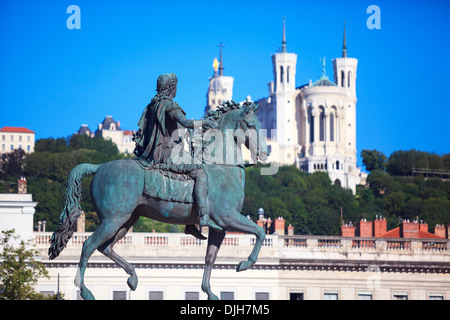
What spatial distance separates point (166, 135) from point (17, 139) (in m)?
181

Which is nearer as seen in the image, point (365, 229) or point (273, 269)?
point (273, 269)

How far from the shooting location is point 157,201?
16.1 metres

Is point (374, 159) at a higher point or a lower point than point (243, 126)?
higher

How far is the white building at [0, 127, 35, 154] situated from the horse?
17787 centimetres

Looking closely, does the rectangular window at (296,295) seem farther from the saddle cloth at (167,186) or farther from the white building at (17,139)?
the white building at (17,139)

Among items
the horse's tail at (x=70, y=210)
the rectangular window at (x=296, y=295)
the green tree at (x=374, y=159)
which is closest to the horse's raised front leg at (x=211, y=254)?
the horse's tail at (x=70, y=210)

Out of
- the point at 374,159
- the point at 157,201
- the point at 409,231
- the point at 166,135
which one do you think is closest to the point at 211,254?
the point at 157,201

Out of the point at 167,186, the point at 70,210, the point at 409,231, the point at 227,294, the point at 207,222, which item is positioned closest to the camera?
the point at 207,222

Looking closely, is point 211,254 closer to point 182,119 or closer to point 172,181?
point 172,181

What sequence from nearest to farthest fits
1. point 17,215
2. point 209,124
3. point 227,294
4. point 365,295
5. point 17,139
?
point 209,124
point 227,294
point 365,295
point 17,215
point 17,139

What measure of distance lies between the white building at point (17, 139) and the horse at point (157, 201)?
17787 cm

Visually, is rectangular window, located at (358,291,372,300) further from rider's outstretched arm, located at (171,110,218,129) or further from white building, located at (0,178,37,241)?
rider's outstretched arm, located at (171,110,218,129)
